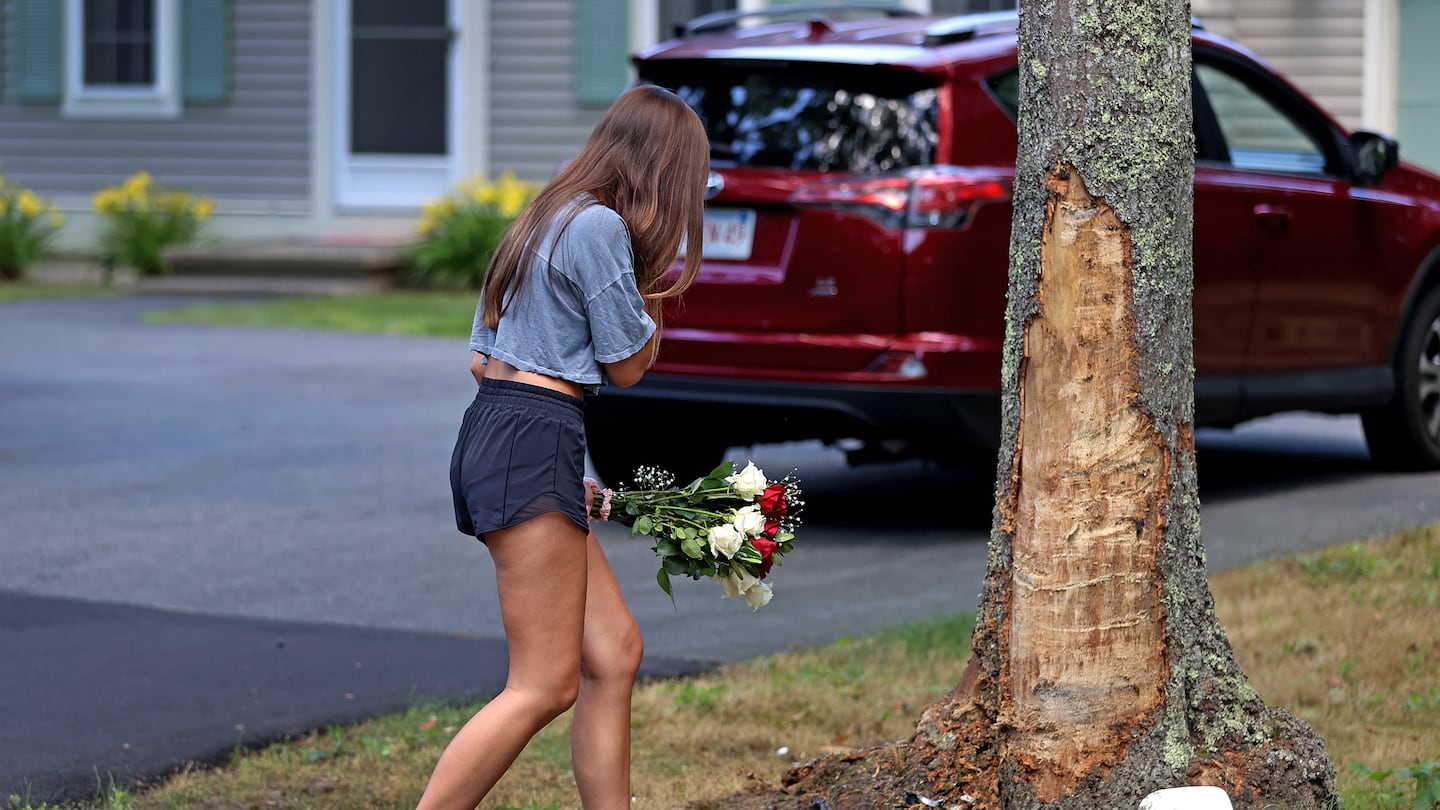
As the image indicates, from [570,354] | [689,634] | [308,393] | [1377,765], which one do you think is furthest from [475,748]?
[308,393]

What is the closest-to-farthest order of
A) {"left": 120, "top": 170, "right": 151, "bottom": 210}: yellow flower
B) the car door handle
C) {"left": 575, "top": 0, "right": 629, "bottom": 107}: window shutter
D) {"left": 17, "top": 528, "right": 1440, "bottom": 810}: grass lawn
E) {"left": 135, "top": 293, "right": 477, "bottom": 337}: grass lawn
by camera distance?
1. {"left": 17, "top": 528, "right": 1440, "bottom": 810}: grass lawn
2. the car door handle
3. {"left": 135, "top": 293, "right": 477, "bottom": 337}: grass lawn
4. {"left": 575, "top": 0, "right": 629, "bottom": 107}: window shutter
5. {"left": 120, "top": 170, "right": 151, "bottom": 210}: yellow flower

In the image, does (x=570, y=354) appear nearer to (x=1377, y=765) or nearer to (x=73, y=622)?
(x=1377, y=765)

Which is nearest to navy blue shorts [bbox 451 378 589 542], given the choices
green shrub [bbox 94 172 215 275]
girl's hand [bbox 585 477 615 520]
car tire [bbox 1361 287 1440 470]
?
girl's hand [bbox 585 477 615 520]

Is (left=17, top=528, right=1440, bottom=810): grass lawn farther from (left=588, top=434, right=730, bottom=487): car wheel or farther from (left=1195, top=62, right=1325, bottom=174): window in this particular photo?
(left=1195, top=62, right=1325, bottom=174): window

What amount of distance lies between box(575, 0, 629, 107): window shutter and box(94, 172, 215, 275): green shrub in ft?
13.3

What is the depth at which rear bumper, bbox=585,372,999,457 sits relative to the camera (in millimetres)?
6887

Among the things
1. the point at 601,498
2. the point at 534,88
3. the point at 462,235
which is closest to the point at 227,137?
Result: the point at 534,88

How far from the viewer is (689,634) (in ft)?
19.7

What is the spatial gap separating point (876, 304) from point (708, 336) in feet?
2.18

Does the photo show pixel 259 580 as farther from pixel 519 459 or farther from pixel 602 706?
pixel 519 459

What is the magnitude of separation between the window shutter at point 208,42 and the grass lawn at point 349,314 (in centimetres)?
346

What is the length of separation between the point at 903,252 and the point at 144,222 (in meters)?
13.3

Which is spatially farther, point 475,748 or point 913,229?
point 913,229

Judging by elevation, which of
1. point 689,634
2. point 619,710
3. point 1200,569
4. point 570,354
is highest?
point 570,354
